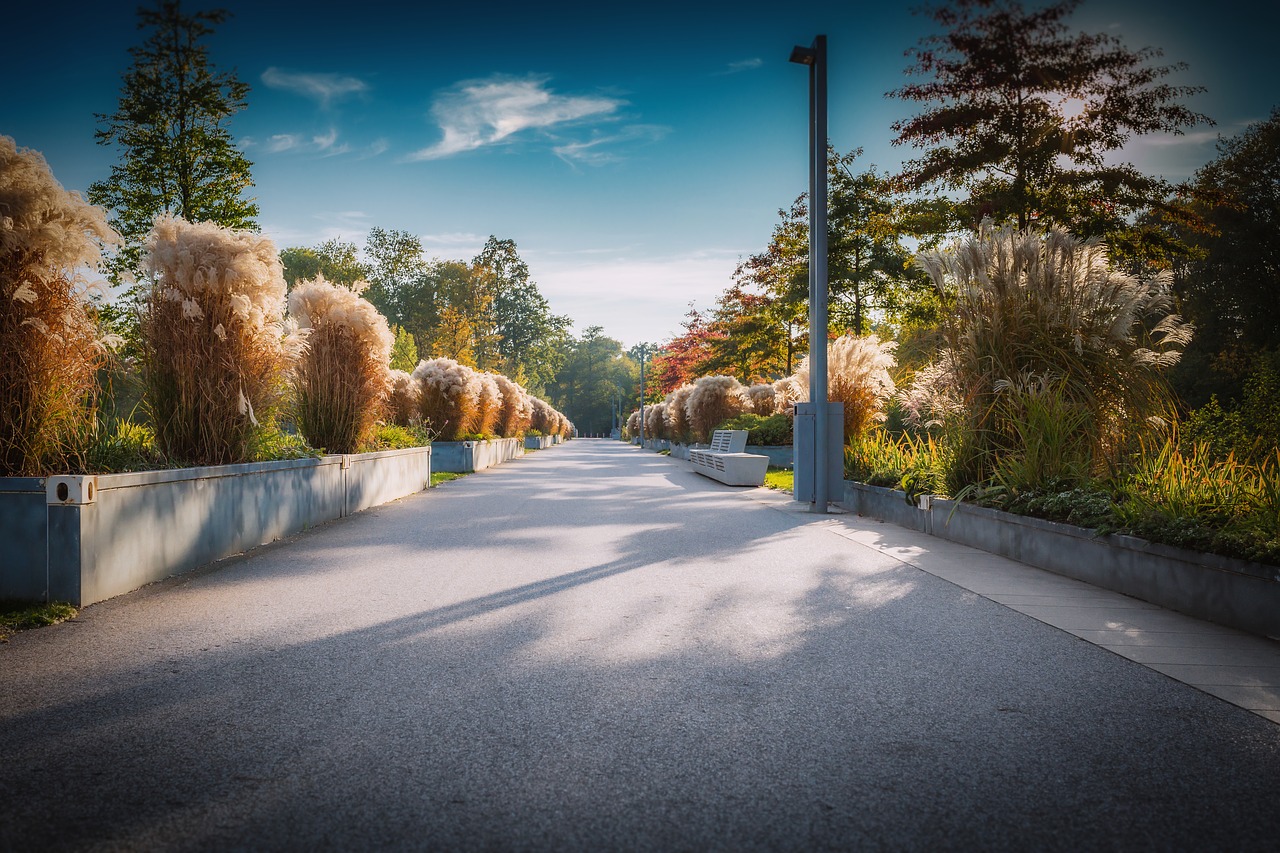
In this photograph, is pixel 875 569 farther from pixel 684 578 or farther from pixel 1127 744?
pixel 1127 744

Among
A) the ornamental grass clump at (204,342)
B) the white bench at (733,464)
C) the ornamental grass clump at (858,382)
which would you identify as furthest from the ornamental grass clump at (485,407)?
the ornamental grass clump at (204,342)

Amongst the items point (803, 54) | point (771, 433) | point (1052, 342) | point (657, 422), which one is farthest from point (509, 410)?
point (1052, 342)

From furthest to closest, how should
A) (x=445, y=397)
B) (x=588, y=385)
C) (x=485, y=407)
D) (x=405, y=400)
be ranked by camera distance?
1. (x=588, y=385)
2. (x=485, y=407)
3. (x=445, y=397)
4. (x=405, y=400)

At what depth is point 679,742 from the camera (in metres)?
2.60

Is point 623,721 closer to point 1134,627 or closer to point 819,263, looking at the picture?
point 1134,627

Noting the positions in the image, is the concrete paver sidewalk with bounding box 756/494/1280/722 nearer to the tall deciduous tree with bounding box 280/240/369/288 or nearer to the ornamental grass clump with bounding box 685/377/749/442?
the ornamental grass clump with bounding box 685/377/749/442

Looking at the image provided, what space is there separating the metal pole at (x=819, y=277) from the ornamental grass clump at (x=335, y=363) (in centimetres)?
610

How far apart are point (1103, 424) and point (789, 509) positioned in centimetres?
443

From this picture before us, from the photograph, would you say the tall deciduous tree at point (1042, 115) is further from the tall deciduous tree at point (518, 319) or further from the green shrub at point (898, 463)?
the tall deciduous tree at point (518, 319)

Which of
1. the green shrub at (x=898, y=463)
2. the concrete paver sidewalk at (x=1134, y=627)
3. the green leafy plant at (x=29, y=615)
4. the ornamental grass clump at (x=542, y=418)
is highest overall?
the ornamental grass clump at (x=542, y=418)

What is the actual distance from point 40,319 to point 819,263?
8497 millimetres

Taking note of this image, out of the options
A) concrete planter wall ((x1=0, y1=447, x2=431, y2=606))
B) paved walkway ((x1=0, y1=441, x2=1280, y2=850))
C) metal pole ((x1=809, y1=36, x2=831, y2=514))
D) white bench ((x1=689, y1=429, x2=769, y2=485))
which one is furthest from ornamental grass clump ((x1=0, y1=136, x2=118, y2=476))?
white bench ((x1=689, y1=429, x2=769, y2=485))

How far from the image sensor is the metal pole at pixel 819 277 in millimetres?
10016

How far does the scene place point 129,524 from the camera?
4.88m
